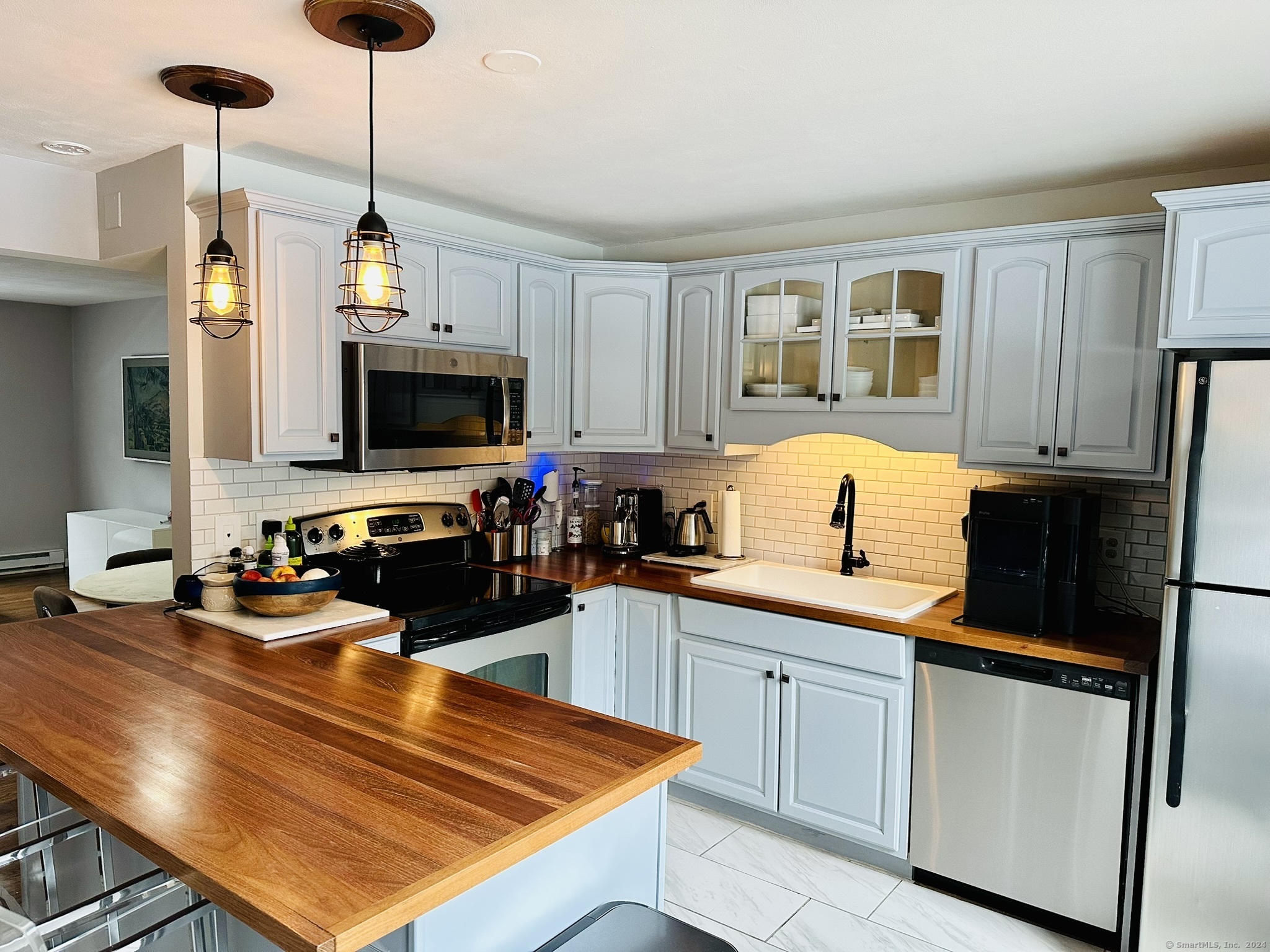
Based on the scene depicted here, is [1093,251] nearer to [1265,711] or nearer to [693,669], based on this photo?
[1265,711]

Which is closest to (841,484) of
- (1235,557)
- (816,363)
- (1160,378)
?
(816,363)

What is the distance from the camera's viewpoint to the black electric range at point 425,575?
3029 mm

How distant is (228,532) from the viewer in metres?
3.14

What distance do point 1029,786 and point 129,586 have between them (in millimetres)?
4249

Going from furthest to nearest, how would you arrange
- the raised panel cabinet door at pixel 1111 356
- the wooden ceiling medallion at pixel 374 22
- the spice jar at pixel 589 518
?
the spice jar at pixel 589 518
the raised panel cabinet door at pixel 1111 356
the wooden ceiling medallion at pixel 374 22

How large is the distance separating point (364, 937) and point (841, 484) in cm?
282

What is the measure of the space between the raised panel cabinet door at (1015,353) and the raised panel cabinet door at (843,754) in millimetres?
962

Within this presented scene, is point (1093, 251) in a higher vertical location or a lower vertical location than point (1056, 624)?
higher

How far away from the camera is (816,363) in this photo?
139 inches

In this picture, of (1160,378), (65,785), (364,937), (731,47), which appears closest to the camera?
(364,937)

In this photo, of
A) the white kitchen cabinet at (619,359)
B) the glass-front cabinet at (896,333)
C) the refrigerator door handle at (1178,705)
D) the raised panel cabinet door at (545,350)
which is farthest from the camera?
the white kitchen cabinet at (619,359)

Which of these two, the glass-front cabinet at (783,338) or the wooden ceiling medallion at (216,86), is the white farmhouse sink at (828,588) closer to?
the glass-front cabinet at (783,338)

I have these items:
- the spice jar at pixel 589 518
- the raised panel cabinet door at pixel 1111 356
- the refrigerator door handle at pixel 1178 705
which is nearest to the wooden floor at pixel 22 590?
the spice jar at pixel 589 518

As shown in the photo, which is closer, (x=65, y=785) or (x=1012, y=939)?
(x=65, y=785)
